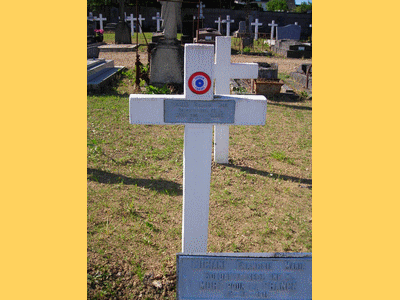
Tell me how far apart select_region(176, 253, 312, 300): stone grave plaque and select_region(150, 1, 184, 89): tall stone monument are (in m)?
6.52

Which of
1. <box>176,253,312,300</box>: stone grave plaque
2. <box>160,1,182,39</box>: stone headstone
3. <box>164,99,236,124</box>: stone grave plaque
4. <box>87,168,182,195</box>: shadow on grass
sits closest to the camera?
<box>176,253,312,300</box>: stone grave plaque

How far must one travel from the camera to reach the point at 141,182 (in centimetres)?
397

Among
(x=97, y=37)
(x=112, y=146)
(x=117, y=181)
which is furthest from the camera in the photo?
(x=97, y=37)

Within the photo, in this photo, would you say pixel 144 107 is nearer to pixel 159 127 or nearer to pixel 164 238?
pixel 164 238

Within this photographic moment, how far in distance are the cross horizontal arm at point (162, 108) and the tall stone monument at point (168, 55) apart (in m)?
6.07

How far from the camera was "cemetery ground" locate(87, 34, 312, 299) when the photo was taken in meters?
2.61

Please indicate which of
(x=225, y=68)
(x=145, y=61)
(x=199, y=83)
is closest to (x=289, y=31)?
(x=145, y=61)

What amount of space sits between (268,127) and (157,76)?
10.9ft

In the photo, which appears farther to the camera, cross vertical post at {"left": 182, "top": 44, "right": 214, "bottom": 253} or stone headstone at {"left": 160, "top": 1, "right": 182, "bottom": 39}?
stone headstone at {"left": 160, "top": 1, "right": 182, "bottom": 39}

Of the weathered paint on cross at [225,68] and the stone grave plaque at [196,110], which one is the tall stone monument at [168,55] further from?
the stone grave plaque at [196,110]

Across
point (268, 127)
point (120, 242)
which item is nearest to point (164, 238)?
point (120, 242)

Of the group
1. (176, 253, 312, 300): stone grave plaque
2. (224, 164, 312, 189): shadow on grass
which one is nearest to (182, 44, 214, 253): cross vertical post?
(176, 253, 312, 300): stone grave plaque

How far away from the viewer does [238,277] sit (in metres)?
2.19

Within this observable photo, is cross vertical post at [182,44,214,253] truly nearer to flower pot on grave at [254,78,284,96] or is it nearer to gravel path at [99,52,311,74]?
flower pot on grave at [254,78,284,96]
